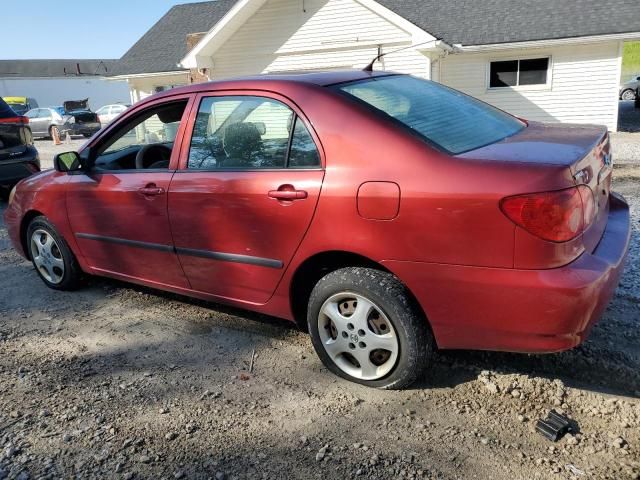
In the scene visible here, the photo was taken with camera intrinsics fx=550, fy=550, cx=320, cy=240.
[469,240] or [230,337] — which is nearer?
[469,240]

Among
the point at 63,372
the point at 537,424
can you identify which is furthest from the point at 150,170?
the point at 537,424

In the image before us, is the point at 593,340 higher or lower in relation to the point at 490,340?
lower

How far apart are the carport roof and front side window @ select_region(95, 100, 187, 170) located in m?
45.7

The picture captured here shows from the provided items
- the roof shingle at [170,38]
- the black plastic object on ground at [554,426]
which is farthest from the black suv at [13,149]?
the roof shingle at [170,38]

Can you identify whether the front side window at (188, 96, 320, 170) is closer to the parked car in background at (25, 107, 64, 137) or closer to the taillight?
the taillight

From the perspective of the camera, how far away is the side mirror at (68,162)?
412cm

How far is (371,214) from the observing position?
8.81 ft

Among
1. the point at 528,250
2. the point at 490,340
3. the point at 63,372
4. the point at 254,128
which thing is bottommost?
the point at 63,372

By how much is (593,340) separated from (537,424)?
37.1 inches

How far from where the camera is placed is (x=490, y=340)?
260cm

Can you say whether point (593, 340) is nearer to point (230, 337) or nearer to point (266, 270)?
point (266, 270)

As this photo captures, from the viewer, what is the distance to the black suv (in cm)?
830

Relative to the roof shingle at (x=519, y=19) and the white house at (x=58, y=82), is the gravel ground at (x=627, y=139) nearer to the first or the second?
the roof shingle at (x=519, y=19)

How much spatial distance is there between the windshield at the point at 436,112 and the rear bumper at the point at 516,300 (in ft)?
2.13
